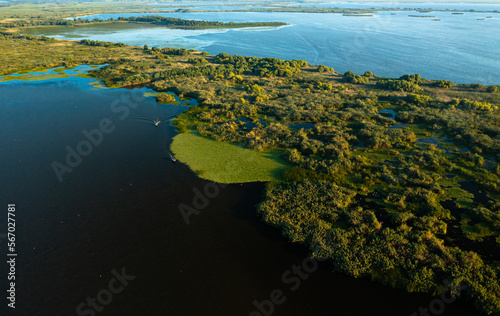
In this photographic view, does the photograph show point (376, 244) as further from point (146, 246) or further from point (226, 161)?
point (146, 246)

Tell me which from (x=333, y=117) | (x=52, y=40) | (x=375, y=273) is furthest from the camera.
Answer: (x=52, y=40)

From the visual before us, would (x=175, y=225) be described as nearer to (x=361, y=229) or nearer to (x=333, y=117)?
(x=361, y=229)

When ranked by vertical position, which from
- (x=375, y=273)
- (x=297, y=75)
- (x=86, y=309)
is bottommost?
(x=86, y=309)

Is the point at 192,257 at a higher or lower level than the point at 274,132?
lower

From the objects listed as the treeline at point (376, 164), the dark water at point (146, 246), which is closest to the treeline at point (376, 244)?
the treeline at point (376, 164)

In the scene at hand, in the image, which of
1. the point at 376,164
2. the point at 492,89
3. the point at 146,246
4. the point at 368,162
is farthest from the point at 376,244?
the point at 492,89

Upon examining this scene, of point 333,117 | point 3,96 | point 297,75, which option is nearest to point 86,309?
point 333,117
